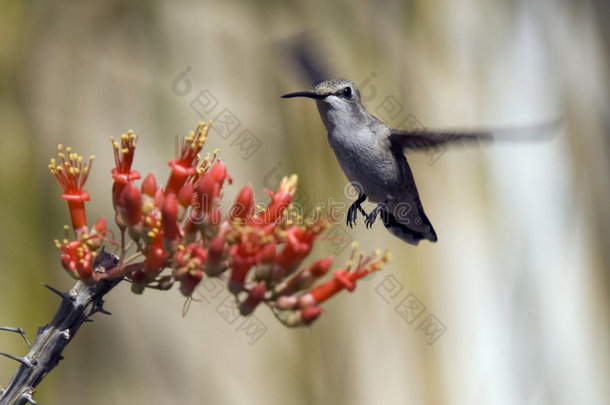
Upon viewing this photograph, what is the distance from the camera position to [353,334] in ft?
11.5

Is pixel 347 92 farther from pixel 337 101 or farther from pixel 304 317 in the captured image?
pixel 304 317

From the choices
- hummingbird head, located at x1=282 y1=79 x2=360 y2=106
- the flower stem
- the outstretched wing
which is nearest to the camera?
the flower stem

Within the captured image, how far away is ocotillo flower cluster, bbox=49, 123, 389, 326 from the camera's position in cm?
125

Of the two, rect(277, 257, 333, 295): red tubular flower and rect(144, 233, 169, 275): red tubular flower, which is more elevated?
rect(144, 233, 169, 275): red tubular flower

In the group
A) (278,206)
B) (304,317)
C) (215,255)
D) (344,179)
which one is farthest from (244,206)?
(344,179)

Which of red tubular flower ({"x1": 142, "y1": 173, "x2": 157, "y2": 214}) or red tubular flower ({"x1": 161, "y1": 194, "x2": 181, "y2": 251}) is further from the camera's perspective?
red tubular flower ({"x1": 142, "y1": 173, "x2": 157, "y2": 214})

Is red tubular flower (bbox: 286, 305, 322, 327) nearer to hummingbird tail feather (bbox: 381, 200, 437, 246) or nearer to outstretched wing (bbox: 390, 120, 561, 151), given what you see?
outstretched wing (bbox: 390, 120, 561, 151)

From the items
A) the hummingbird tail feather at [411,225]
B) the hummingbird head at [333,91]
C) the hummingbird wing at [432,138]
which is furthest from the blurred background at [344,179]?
the hummingbird tail feather at [411,225]

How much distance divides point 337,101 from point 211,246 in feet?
3.26

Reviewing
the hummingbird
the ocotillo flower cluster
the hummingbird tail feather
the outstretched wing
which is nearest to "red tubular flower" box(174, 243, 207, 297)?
the ocotillo flower cluster

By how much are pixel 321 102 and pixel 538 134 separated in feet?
3.23

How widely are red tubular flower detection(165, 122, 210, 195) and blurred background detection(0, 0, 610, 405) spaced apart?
828 mm

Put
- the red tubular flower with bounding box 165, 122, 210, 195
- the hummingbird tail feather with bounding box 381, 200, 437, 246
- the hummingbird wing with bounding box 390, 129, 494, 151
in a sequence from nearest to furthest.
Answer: the red tubular flower with bounding box 165, 122, 210, 195
the hummingbird wing with bounding box 390, 129, 494, 151
the hummingbird tail feather with bounding box 381, 200, 437, 246

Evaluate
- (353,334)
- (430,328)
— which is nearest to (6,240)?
(353,334)
